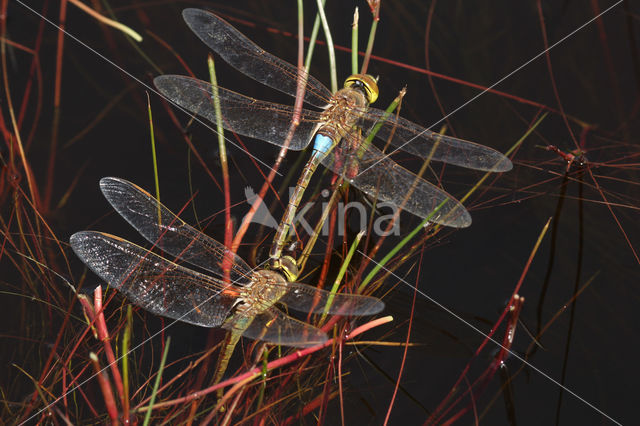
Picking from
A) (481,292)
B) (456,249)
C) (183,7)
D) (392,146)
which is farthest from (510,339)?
(183,7)

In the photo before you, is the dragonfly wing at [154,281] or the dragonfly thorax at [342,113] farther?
the dragonfly thorax at [342,113]

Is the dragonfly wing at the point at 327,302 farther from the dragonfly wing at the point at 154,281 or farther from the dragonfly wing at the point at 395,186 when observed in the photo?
the dragonfly wing at the point at 395,186

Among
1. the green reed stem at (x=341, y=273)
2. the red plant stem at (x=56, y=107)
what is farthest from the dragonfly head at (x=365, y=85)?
the red plant stem at (x=56, y=107)

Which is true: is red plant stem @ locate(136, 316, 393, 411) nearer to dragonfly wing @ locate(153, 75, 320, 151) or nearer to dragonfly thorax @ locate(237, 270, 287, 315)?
dragonfly thorax @ locate(237, 270, 287, 315)

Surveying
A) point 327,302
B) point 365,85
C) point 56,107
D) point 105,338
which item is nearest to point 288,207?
point 327,302

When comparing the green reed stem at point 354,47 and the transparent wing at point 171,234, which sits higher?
the green reed stem at point 354,47

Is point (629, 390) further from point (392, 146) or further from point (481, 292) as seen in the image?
point (392, 146)
